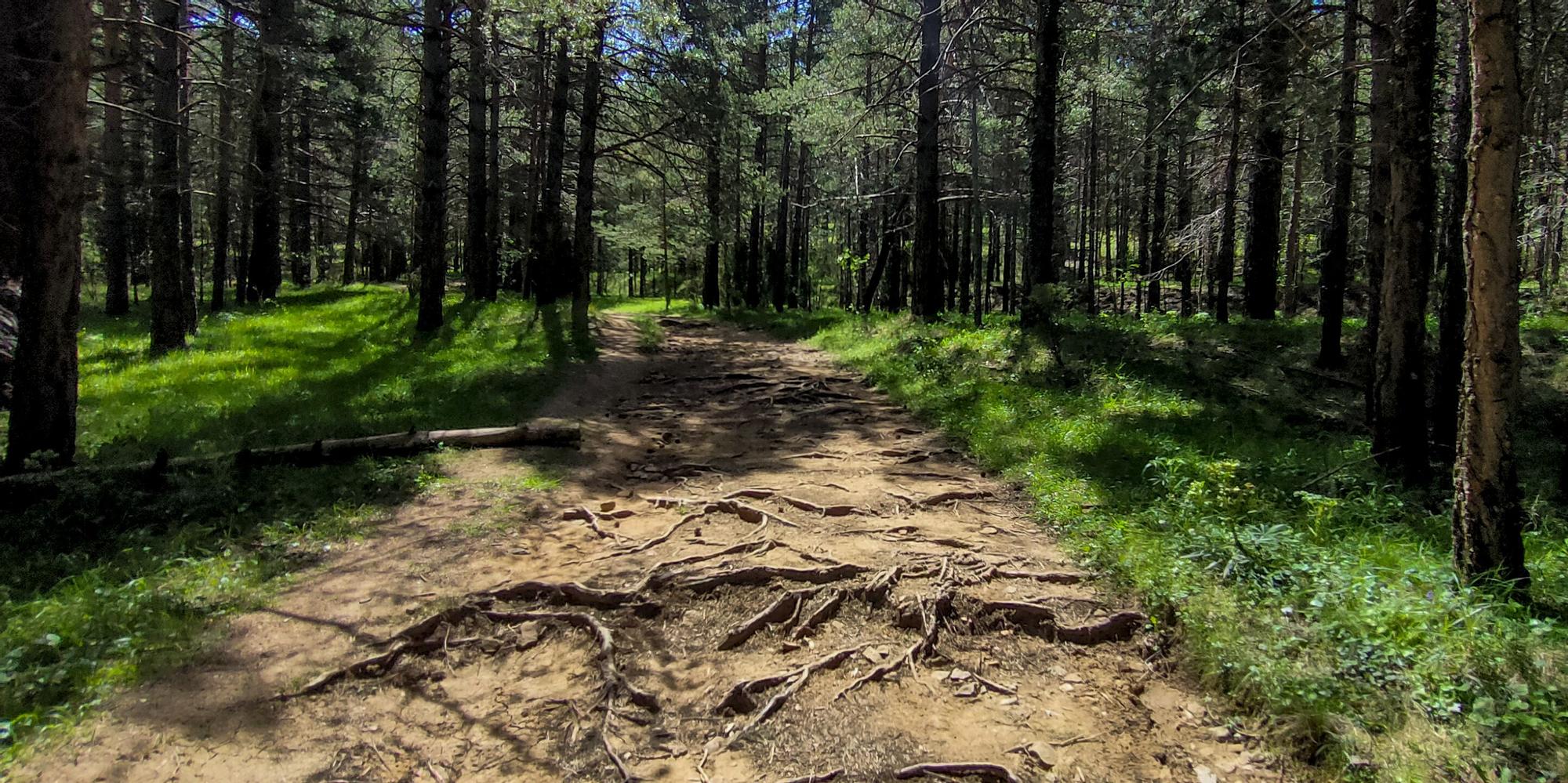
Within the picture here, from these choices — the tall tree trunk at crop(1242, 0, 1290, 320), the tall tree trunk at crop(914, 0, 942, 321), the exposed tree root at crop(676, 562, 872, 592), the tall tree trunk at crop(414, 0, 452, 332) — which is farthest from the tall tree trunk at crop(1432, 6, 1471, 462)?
the tall tree trunk at crop(414, 0, 452, 332)

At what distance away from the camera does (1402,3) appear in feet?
22.6

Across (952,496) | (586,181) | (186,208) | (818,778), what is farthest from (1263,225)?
(186,208)

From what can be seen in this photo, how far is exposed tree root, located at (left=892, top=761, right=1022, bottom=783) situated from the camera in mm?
3318

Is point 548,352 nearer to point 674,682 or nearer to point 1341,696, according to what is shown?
point 674,682

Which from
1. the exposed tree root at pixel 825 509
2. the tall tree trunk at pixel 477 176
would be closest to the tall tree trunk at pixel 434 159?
the tall tree trunk at pixel 477 176

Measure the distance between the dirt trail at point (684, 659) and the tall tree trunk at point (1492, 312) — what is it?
1.78m

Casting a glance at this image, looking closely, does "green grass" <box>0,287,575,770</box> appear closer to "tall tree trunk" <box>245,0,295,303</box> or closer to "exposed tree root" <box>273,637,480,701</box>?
"exposed tree root" <box>273,637,480,701</box>

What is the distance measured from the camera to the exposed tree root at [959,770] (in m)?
3.32

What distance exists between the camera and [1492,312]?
12.8 feet

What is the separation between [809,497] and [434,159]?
11.1 m

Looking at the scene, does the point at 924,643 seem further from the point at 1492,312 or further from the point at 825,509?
the point at 1492,312

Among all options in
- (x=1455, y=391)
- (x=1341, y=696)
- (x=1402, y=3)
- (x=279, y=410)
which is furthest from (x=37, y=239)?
(x=1455, y=391)

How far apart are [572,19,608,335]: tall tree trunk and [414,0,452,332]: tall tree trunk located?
7.87ft

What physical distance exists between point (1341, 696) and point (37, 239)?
9217 mm
